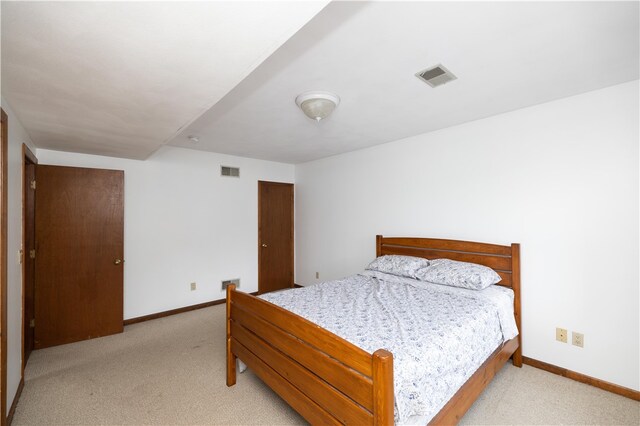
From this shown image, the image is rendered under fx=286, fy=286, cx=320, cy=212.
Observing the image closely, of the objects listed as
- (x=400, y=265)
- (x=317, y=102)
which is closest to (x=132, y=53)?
(x=317, y=102)

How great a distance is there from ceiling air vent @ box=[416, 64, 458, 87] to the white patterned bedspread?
173cm

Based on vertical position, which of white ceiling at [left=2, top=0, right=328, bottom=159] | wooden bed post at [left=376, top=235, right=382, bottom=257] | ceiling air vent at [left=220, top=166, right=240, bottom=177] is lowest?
wooden bed post at [left=376, top=235, right=382, bottom=257]

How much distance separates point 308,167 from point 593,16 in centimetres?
401

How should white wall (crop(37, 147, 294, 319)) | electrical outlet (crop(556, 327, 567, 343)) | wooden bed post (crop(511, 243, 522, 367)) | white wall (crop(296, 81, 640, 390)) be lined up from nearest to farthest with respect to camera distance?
1. white wall (crop(296, 81, 640, 390))
2. electrical outlet (crop(556, 327, 567, 343))
3. wooden bed post (crop(511, 243, 522, 367))
4. white wall (crop(37, 147, 294, 319))

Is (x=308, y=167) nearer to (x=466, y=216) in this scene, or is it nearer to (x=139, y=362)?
(x=466, y=216)

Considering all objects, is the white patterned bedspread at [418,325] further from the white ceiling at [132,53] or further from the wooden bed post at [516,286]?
the white ceiling at [132,53]

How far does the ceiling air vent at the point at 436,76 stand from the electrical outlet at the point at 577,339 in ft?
7.74

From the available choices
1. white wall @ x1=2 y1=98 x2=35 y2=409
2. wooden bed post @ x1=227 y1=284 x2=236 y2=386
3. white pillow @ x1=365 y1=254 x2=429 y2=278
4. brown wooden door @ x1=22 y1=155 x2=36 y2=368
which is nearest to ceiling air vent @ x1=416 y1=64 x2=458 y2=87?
white pillow @ x1=365 y1=254 x2=429 y2=278

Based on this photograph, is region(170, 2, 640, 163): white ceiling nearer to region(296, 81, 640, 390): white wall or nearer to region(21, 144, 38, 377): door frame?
region(296, 81, 640, 390): white wall

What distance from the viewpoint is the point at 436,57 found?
1.83 meters

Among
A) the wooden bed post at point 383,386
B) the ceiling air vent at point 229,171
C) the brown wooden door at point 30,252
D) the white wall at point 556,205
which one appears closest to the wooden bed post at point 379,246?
the white wall at point 556,205

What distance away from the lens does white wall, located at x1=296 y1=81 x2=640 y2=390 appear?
2.22 meters

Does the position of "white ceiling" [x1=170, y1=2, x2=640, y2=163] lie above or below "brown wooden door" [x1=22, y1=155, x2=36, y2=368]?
above

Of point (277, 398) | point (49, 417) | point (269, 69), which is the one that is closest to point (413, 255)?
point (277, 398)
